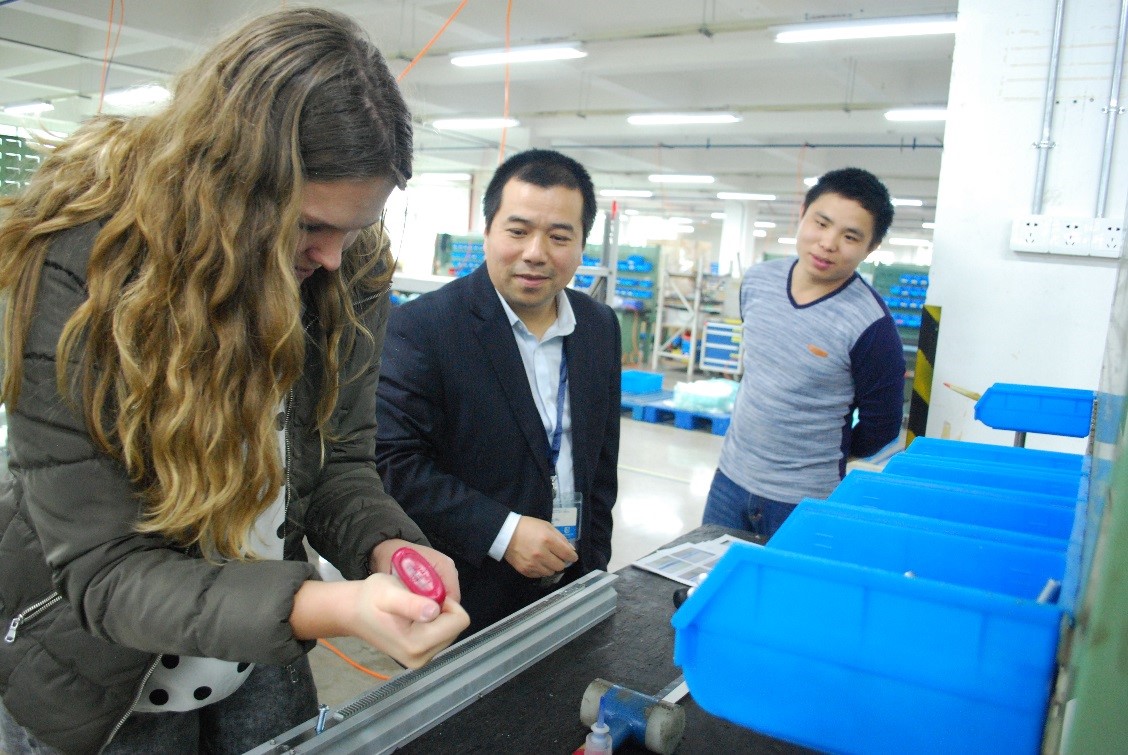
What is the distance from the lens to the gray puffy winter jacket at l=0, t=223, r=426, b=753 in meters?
0.70

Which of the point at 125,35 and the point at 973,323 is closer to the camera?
the point at 973,323

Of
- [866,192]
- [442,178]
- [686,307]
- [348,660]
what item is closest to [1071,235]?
[866,192]

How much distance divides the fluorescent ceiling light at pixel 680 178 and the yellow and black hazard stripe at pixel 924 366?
1144 cm

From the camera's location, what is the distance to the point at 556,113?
10469 mm

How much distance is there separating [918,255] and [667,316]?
1791 centimetres

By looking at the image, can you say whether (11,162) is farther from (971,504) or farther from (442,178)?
(442,178)

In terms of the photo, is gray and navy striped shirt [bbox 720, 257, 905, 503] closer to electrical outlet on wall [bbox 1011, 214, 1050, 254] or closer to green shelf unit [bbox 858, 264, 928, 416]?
electrical outlet on wall [bbox 1011, 214, 1050, 254]

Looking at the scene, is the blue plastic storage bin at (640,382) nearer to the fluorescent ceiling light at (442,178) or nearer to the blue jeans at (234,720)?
the blue jeans at (234,720)

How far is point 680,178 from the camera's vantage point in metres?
14.2

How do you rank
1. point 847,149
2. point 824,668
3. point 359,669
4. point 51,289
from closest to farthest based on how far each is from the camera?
point 824,668 → point 51,289 → point 359,669 → point 847,149

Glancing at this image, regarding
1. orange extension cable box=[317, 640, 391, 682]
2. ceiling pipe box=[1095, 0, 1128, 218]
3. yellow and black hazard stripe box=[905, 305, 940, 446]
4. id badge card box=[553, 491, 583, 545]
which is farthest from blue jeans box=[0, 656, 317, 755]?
ceiling pipe box=[1095, 0, 1128, 218]

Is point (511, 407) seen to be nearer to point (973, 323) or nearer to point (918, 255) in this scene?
point (973, 323)

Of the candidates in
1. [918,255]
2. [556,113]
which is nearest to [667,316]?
[556,113]

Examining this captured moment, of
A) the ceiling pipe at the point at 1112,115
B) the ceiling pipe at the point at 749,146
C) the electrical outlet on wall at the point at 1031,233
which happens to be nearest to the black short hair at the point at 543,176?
the electrical outlet on wall at the point at 1031,233
